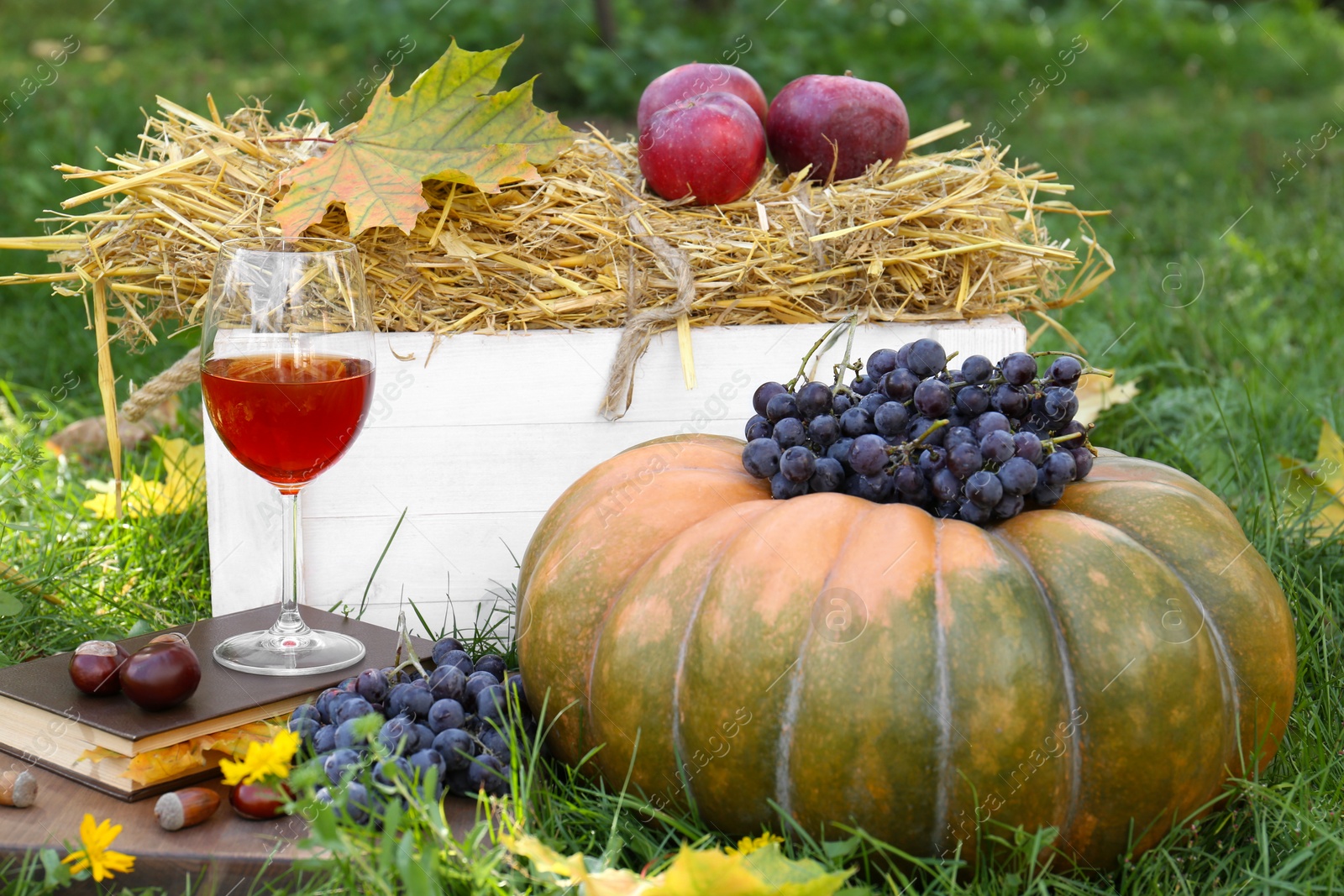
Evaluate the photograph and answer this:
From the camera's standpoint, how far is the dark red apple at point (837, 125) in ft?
8.06

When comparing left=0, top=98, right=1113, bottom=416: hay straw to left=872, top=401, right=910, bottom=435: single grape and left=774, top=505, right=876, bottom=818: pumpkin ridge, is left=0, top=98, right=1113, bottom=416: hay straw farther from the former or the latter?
left=774, top=505, right=876, bottom=818: pumpkin ridge

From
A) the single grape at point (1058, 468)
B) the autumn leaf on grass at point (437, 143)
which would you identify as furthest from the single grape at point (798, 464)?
the autumn leaf on grass at point (437, 143)

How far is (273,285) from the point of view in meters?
1.78

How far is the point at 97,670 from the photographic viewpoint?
1.70 m

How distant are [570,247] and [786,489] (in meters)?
0.78

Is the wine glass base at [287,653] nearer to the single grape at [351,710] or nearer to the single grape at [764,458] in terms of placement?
the single grape at [351,710]

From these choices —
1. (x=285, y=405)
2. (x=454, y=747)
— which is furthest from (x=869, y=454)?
(x=285, y=405)

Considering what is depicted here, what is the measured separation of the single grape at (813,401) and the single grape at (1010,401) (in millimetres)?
234

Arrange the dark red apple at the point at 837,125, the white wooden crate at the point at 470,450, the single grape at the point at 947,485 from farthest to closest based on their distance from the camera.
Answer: the dark red apple at the point at 837,125
the white wooden crate at the point at 470,450
the single grape at the point at 947,485

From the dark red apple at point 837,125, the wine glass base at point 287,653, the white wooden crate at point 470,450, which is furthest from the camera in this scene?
the dark red apple at point 837,125

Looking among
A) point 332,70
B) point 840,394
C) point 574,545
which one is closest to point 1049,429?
point 840,394

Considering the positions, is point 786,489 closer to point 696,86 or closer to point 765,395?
point 765,395

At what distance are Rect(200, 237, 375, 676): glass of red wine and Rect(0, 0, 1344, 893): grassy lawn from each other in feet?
2.01

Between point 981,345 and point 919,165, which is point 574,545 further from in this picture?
point 919,165
